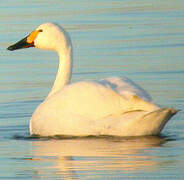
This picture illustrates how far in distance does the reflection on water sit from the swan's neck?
1724 mm

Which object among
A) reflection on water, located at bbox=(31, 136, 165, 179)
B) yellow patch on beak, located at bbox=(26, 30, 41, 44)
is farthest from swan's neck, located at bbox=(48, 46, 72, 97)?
reflection on water, located at bbox=(31, 136, 165, 179)

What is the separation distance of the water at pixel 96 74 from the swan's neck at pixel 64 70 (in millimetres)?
527

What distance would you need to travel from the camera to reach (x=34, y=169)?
9383mm

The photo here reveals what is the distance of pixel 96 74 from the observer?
1473 centimetres

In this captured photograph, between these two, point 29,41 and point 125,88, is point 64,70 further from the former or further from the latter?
point 125,88

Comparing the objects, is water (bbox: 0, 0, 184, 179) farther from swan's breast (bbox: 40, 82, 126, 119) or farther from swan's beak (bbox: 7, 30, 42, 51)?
swan's beak (bbox: 7, 30, 42, 51)

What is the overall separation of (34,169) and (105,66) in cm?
606

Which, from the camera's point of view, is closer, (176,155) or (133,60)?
(176,155)

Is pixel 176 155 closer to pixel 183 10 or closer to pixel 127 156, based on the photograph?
pixel 127 156

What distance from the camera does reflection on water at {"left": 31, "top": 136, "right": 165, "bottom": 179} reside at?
9.20 m

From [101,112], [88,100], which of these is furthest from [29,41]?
[101,112]

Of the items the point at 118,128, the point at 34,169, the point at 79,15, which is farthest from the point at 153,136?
the point at 79,15

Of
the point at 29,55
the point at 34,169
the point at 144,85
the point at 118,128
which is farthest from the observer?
the point at 29,55

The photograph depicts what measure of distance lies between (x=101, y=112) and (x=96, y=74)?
364 centimetres
